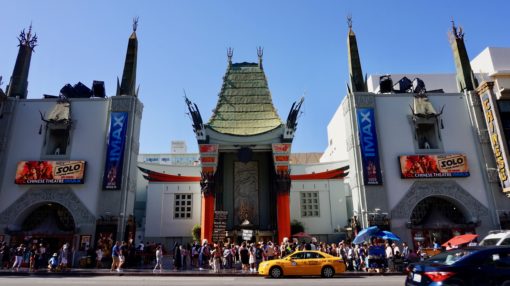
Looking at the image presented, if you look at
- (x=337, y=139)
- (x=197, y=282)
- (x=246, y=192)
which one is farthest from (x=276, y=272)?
(x=337, y=139)

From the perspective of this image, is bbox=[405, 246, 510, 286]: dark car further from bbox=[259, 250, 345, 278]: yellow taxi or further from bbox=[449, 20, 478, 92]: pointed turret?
bbox=[449, 20, 478, 92]: pointed turret

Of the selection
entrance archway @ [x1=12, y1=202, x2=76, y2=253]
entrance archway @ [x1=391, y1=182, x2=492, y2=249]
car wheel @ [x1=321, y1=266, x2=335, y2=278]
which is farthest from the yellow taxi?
entrance archway @ [x1=12, y1=202, x2=76, y2=253]

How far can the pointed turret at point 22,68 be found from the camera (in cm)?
2642

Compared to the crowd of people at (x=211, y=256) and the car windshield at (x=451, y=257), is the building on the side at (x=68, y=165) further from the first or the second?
the car windshield at (x=451, y=257)

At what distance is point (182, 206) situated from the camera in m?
32.0

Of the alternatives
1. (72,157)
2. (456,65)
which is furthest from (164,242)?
(456,65)

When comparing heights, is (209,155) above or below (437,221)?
above

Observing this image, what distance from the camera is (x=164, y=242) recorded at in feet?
102

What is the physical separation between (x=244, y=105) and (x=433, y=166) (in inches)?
654

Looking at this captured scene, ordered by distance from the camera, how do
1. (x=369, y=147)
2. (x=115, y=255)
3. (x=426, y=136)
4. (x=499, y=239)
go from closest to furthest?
1. (x=499, y=239)
2. (x=115, y=255)
3. (x=369, y=147)
4. (x=426, y=136)

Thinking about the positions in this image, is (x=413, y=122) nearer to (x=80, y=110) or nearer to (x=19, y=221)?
(x=80, y=110)

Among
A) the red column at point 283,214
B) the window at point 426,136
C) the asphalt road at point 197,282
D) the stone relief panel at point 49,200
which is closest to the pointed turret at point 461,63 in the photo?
the window at point 426,136

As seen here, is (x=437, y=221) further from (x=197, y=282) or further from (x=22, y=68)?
(x=22, y=68)

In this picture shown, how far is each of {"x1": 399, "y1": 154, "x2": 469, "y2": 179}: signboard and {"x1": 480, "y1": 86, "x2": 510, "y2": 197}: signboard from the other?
1910mm
